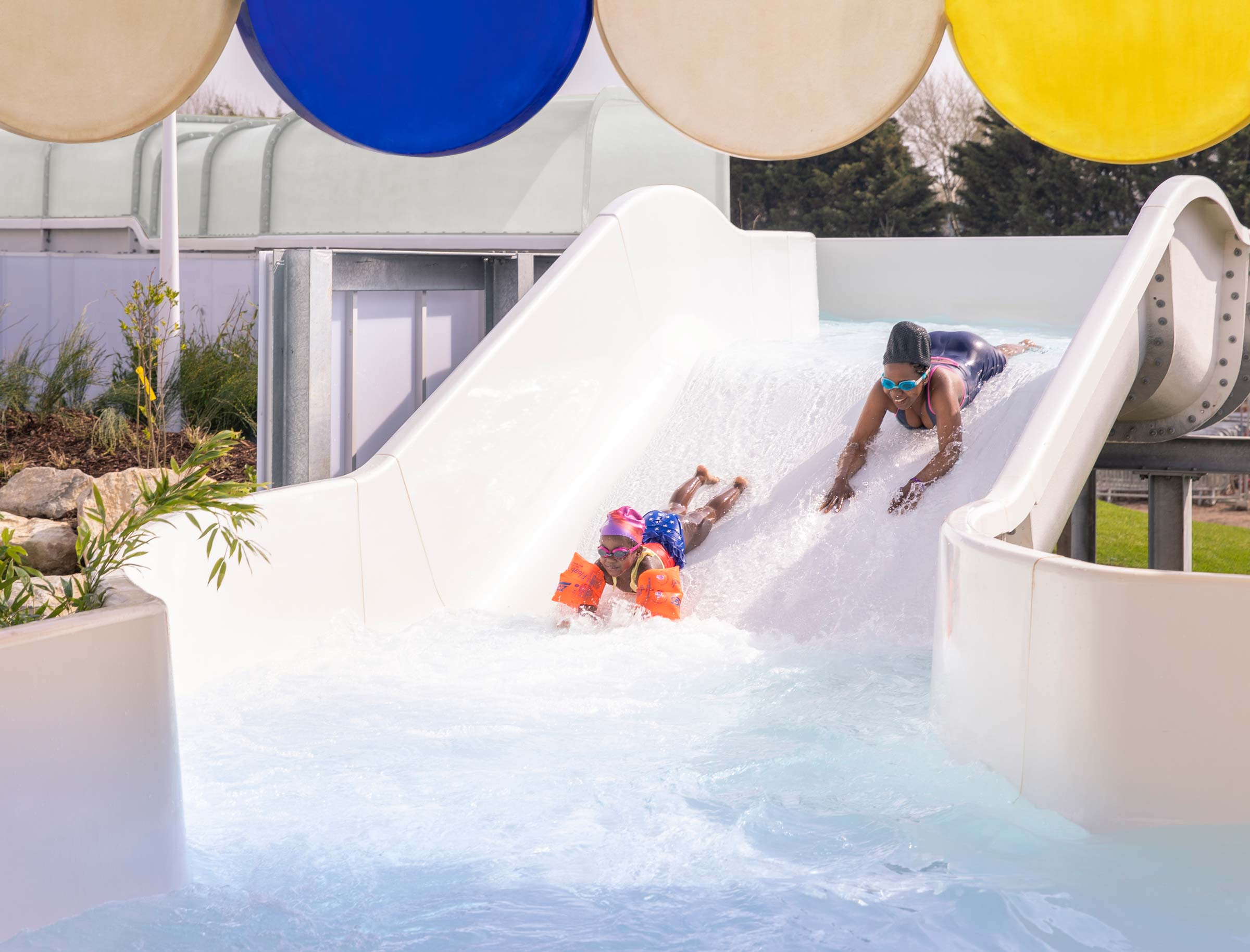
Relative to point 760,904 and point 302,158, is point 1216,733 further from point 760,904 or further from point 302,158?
point 302,158

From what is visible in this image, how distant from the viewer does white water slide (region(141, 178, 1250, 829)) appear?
8.20ft

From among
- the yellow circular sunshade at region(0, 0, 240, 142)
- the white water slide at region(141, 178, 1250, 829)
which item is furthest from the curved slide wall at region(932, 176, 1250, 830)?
the yellow circular sunshade at region(0, 0, 240, 142)

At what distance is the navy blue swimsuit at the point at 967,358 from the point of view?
19.5 ft

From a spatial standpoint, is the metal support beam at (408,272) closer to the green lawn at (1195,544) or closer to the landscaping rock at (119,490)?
the landscaping rock at (119,490)

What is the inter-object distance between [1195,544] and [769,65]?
58.0 feet

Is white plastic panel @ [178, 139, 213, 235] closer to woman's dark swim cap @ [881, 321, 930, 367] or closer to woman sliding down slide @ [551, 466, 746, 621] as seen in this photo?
woman sliding down slide @ [551, 466, 746, 621]

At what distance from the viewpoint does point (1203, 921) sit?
8.11 ft

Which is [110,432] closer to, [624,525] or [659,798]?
[624,525]

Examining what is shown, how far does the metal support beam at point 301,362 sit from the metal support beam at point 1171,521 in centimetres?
577

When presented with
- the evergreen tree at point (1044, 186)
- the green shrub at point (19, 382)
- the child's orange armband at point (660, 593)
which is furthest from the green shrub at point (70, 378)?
the evergreen tree at point (1044, 186)

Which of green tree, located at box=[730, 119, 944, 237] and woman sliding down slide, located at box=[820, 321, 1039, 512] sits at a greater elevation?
green tree, located at box=[730, 119, 944, 237]

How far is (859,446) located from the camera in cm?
581

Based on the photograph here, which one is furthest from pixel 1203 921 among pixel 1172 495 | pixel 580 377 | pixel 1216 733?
pixel 1172 495

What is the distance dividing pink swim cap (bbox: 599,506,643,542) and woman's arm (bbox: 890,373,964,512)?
47.0 inches
